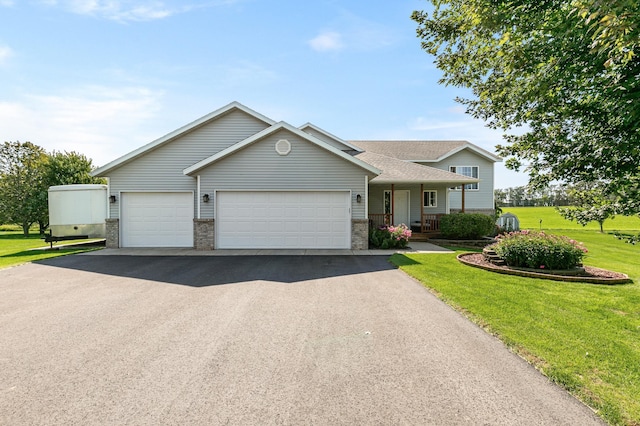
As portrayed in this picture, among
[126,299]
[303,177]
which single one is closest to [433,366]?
[126,299]

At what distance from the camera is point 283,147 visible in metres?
13.1

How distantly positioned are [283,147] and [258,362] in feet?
34.2

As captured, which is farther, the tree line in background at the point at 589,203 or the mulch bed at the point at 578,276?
the mulch bed at the point at 578,276

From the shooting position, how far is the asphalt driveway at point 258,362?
8.75 ft

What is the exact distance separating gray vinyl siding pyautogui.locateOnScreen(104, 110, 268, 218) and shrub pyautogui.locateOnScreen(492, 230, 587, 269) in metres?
11.6

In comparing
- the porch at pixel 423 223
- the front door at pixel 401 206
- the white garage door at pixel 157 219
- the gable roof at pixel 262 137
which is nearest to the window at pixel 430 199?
the front door at pixel 401 206

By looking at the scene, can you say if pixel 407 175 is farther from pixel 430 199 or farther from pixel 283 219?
pixel 283 219

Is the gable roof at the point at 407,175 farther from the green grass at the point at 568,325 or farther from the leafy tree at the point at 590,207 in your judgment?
the leafy tree at the point at 590,207

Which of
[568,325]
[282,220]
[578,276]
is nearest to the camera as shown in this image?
[568,325]

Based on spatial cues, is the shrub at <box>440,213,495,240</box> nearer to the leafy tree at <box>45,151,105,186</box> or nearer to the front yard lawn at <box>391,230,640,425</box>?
the front yard lawn at <box>391,230,640,425</box>

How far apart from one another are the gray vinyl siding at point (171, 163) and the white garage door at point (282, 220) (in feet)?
6.12

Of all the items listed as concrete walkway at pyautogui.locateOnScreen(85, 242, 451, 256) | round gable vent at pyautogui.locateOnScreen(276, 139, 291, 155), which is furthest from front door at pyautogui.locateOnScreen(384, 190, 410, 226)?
round gable vent at pyautogui.locateOnScreen(276, 139, 291, 155)

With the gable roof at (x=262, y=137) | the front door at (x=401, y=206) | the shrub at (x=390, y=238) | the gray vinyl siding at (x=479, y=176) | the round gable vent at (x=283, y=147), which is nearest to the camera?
the gable roof at (x=262, y=137)

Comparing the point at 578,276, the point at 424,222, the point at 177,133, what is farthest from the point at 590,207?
the point at 177,133
